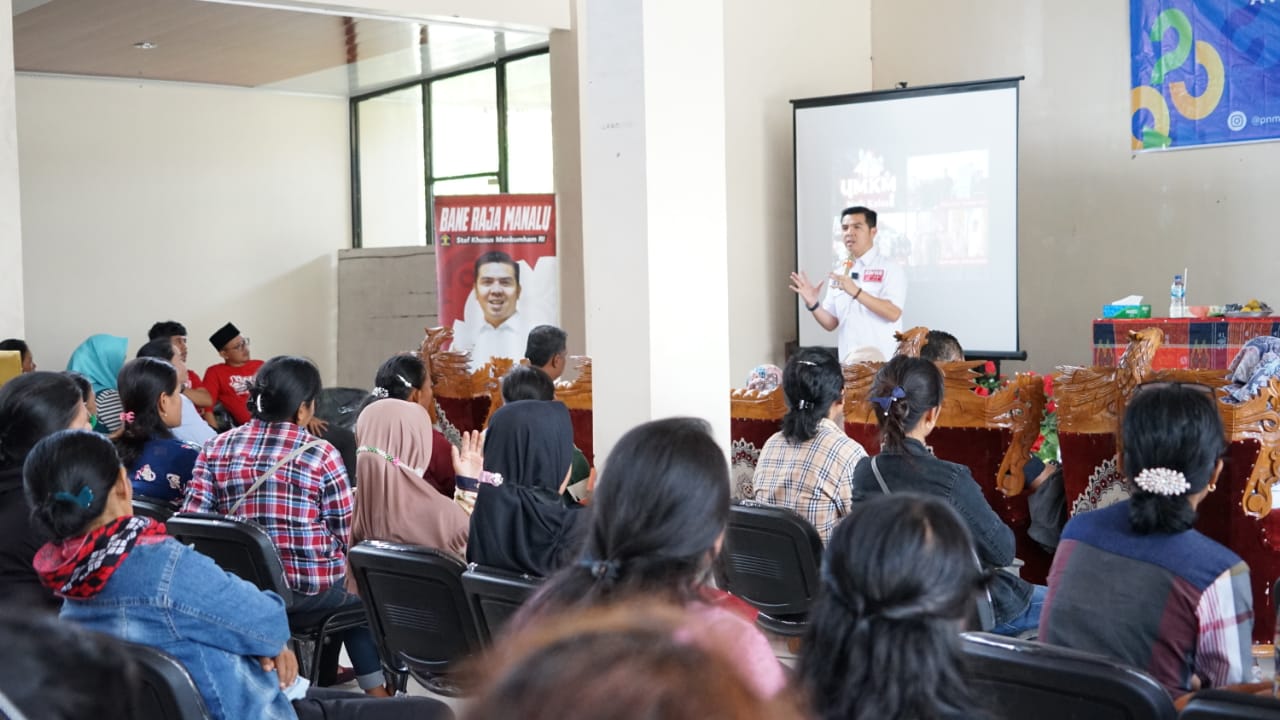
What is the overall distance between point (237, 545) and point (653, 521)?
1434 mm

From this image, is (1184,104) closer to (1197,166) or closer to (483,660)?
(1197,166)

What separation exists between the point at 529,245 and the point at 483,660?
23.3ft

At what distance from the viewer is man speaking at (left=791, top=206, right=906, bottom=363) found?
7102 mm

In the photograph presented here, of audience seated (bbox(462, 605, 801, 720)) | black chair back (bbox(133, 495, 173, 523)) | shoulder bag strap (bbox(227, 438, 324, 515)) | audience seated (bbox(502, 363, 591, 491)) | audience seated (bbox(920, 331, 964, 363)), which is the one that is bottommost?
black chair back (bbox(133, 495, 173, 523))

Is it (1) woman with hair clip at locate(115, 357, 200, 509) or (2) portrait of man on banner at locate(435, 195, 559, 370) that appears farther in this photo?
(2) portrait of man on banner at locate(435, 195, 559, 370)

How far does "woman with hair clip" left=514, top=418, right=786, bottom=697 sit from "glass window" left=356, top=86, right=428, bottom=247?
9288mm

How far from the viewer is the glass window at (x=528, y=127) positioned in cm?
938

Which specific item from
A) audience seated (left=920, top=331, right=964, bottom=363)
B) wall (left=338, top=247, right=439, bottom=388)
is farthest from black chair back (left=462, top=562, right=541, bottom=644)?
wall (left=338, top=247, right=439, bottom=388)

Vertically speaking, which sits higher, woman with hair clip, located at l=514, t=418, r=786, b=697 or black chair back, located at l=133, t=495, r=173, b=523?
woman with hair clip, located at l=514, t=418, r=786, b=697

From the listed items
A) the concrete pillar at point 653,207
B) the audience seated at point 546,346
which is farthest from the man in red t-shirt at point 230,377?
the concrete pillar at point 653,207

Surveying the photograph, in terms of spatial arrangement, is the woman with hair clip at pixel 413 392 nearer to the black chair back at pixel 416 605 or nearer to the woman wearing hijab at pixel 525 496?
the woman wearing hijab at pixel 525 496

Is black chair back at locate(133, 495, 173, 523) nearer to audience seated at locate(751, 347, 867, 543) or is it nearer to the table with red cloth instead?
audience seated at locate(751, 347, 867, 543)

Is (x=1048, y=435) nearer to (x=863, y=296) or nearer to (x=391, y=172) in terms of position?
(x=863, y=296)

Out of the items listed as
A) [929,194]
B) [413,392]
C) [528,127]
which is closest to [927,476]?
[413,392]
